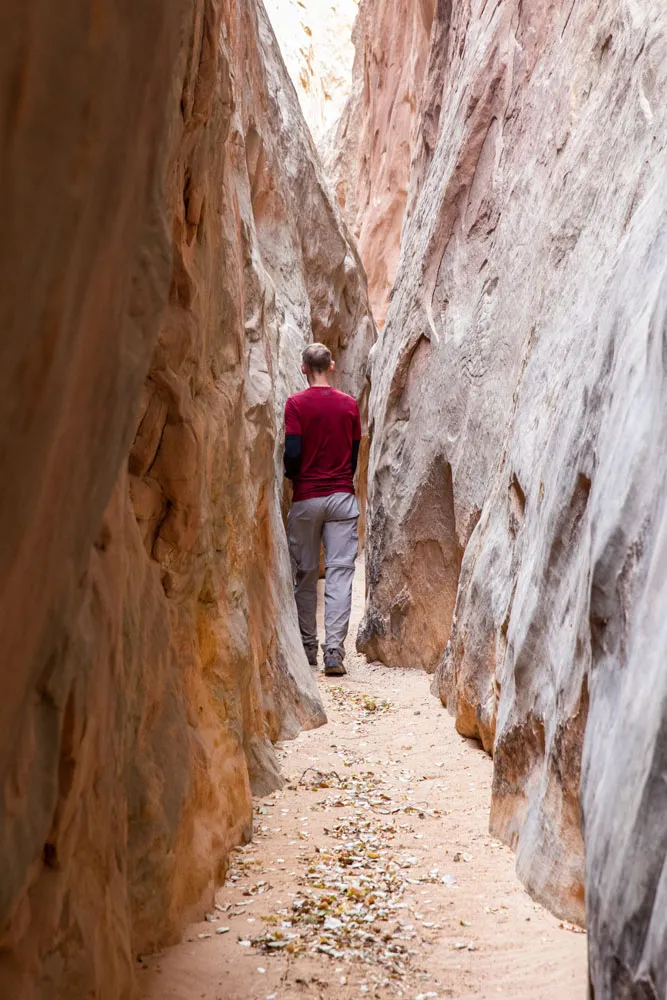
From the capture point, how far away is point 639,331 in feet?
8.69

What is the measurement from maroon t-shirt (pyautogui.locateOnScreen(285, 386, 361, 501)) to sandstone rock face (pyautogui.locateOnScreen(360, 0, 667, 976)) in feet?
2.35

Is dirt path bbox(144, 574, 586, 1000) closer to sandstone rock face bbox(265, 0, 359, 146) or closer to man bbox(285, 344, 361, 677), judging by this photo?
man bbox(285, 344, 361, 677)

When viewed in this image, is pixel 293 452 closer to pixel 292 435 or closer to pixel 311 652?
pixel 292 435

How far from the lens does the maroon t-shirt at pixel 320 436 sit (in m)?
6.94

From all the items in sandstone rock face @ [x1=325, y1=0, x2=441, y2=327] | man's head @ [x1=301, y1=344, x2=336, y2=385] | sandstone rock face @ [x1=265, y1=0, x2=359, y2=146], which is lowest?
man's head @ [x1=301, y1=344, x2=336, y2=385]

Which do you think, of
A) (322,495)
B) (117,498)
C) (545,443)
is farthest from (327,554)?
(117,498)

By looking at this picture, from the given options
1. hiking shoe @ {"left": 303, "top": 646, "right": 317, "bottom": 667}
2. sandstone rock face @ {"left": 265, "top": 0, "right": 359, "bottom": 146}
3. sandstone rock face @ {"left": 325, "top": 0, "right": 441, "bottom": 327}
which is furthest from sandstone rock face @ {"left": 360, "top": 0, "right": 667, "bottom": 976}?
sandstone rock face @ {"left": 265, "top": 0, "right": 359, "bottom": 146}

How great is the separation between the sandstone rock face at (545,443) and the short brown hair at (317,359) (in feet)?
2.92

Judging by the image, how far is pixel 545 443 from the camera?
392 centimetres

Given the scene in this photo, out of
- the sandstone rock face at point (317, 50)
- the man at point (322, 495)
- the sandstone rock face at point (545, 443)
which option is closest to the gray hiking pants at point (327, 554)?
the man at point (322, 495)

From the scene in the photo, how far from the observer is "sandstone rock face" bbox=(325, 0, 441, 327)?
1570 cm

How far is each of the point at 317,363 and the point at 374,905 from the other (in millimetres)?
4466

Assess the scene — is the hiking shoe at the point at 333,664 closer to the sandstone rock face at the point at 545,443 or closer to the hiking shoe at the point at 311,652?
the hiking shoe at the point at 311,652

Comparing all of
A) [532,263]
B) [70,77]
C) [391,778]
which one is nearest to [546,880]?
[391,778]
